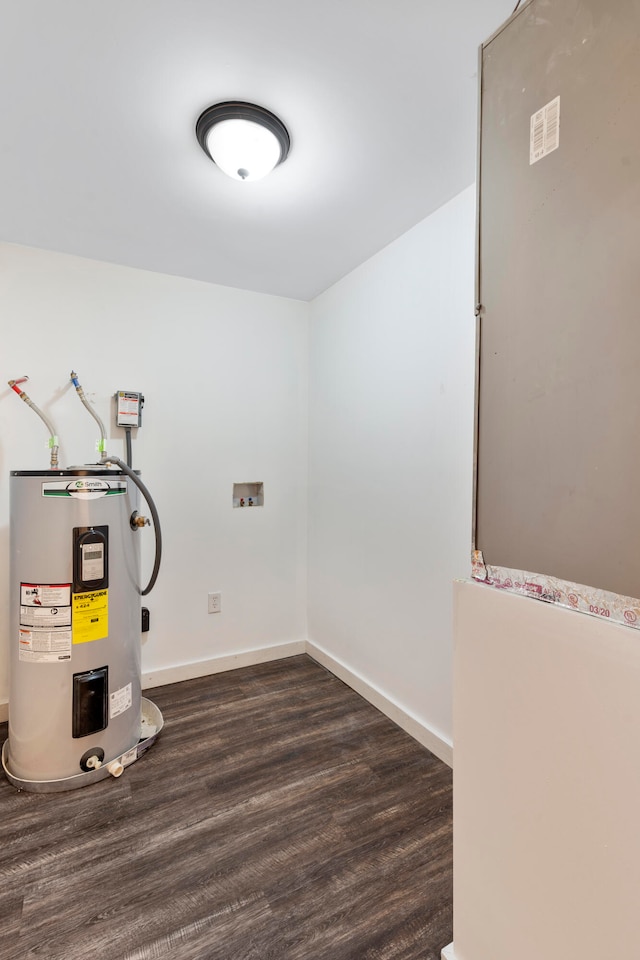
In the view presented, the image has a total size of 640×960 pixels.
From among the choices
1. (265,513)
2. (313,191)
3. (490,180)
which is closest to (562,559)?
(490,180)

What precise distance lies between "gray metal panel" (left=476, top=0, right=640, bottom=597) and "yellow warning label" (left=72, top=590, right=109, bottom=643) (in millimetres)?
1519

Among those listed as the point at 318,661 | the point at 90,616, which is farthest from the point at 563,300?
the point at 318,661

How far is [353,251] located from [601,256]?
72.4 inches

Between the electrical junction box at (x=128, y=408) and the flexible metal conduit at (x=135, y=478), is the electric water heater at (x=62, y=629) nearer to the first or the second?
the flexible metal conduit at (x=135, y=478)

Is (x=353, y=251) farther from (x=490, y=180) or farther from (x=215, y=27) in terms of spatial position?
(x=490, y=180)

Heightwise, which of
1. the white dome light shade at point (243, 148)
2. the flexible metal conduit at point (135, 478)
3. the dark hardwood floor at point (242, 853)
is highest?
the white dome light shade at point (243, 148)

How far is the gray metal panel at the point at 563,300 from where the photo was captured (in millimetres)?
697

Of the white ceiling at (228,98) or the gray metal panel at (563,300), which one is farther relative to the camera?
the white ceiling at (228,98)

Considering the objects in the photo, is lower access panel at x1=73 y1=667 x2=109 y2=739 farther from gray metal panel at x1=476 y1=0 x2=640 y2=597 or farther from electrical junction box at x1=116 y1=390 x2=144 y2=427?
gray metal panel at x1=476 y1=0 x2=640 y2=597

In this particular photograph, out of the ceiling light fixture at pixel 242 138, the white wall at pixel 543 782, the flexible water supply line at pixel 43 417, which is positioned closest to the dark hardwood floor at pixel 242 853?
the white wall at pixel 543 782

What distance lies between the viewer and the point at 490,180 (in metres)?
0.94

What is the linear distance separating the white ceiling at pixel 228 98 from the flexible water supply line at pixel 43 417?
0.70 m

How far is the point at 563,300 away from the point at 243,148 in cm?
125

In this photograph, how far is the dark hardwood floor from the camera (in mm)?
1194
